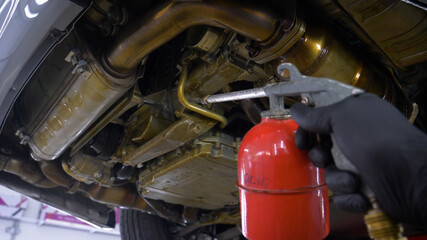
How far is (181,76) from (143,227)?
1815 millimetres

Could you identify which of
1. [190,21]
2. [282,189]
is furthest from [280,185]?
[190,21]

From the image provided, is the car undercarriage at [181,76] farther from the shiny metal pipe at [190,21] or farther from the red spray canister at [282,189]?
the red spray canister at [282,189]

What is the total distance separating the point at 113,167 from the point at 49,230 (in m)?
6.70

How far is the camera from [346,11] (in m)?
0.90

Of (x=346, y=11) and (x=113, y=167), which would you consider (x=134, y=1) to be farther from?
(x=113, y=167)

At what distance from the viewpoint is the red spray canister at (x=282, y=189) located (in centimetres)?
72

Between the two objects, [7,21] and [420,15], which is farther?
[7,21]

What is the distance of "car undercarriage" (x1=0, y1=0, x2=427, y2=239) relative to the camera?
93 centimetres

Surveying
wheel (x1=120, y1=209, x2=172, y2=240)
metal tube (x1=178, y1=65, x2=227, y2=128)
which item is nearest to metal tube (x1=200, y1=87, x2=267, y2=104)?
metal tube (x1=178, y1=65, x2=227, y2=128)

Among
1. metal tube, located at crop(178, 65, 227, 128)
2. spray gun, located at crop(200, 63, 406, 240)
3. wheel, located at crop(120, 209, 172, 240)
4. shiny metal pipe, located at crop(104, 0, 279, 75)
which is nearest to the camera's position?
spray gun, located at crop(200, 63, 406, 240)

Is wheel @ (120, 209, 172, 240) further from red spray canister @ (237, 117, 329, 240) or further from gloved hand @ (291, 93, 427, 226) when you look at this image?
gloved hand @ (291, 93, 427, 226)

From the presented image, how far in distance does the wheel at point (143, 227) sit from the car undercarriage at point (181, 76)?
0.72 metres

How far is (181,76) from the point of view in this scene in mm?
1263

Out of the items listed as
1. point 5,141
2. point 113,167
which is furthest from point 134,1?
point 5,141
